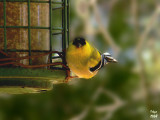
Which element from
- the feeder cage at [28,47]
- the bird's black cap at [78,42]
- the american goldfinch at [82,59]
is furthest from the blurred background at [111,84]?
the feeder cage at [28,47]

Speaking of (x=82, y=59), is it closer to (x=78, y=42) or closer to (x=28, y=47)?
(x=78, y=42)

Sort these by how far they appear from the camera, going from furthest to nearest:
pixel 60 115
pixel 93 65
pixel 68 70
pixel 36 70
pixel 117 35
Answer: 1. pixel 117 35
2. pixel 60 115
3. pixel 93 65
4. pixel 68 70
5. pixel 36 70

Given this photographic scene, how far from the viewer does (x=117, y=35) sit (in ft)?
22.2

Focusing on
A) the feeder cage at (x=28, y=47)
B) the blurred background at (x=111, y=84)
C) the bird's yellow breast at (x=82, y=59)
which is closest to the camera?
the feeder cage at (x=28, y=47)

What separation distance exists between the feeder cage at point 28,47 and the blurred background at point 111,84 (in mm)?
1882

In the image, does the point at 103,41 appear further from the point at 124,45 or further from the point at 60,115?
the point at 60,115

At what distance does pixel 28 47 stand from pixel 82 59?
1.75 ft

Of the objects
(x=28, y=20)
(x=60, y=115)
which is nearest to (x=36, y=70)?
(x=28, y=20)

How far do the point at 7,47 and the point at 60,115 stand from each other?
2304 mm

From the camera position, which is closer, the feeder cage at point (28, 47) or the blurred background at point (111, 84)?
the feeder cage at point (28, 47)

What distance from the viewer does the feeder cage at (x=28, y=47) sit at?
387 cm

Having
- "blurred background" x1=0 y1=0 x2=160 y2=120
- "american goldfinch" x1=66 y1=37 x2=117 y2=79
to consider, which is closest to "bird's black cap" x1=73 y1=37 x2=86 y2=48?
"american goldfinch" x1=66 y1=37 x2=117 y2=79

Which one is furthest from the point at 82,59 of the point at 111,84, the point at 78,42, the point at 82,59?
the point at 111,84

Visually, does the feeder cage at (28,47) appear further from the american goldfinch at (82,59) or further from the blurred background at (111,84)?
the blurred background at (111,84)
